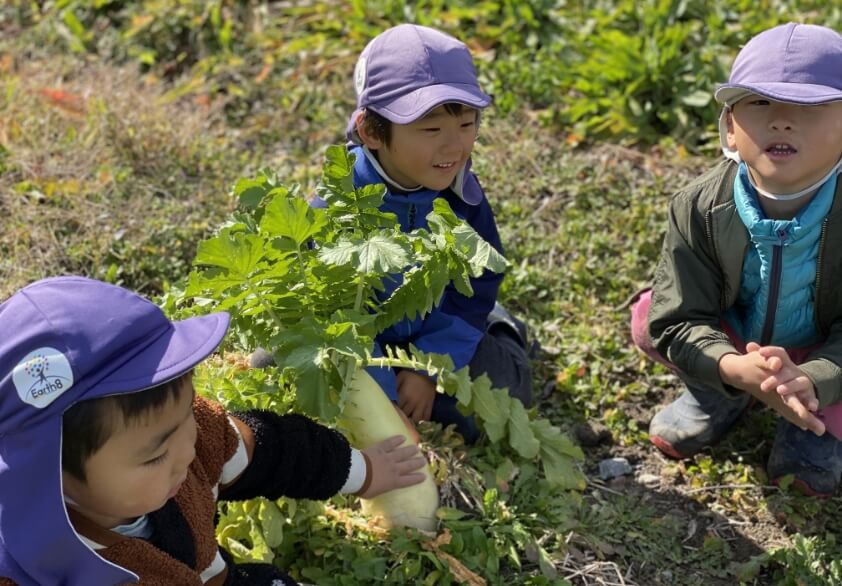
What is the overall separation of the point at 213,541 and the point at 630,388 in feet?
6.21

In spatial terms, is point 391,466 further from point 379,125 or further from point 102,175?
point 102,175

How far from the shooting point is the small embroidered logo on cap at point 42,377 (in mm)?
1804

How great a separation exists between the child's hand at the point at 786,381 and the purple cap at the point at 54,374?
65.0 inches

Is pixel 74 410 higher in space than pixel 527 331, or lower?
higher

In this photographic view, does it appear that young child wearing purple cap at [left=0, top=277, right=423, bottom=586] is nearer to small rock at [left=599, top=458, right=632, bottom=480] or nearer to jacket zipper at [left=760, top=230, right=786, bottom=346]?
small rock at [left=599, top=458, right=632, bottom=480]

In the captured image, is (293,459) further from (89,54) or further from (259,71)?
(89,54)

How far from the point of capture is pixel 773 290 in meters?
3.09

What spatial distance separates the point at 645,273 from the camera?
423cm

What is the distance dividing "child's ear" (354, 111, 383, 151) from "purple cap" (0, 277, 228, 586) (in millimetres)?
1442

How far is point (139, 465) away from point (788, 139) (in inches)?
78.1

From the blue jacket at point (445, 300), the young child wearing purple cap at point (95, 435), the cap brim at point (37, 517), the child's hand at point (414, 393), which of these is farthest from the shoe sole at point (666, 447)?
the cap brim at point (37, 517)

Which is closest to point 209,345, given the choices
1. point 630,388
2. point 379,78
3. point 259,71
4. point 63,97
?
point 379,78

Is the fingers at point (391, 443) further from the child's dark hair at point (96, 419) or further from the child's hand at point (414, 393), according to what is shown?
the child's dark hair at point (96, 419)

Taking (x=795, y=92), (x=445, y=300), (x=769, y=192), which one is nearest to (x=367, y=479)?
(x=445, y=300)
